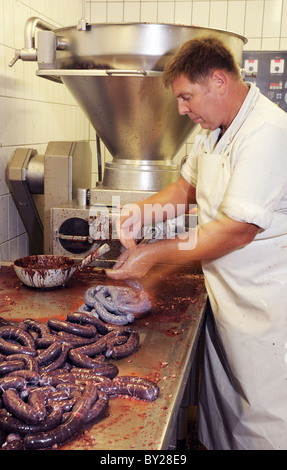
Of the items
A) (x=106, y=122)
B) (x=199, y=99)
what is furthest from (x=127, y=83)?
(x=199, y=99)

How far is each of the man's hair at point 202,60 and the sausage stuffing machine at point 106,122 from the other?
16.8 inches

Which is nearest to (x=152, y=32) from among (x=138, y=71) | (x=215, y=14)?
(x=138, y=71)

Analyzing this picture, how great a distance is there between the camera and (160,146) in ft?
8.04

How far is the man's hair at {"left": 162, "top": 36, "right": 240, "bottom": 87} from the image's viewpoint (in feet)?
5.37

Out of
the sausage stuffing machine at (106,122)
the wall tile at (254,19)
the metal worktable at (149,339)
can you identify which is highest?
the wall tile at (254,19)

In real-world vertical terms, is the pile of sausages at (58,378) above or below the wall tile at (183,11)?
below

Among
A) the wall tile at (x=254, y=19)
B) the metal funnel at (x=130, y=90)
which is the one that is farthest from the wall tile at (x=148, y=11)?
the metal funnel at (x=130, y=90)

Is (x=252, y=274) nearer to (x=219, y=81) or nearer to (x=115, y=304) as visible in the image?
(x=115, y=304)

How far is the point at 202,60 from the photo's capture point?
1.64 metres

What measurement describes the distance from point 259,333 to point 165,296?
39cm

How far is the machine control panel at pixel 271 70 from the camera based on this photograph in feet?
11.9

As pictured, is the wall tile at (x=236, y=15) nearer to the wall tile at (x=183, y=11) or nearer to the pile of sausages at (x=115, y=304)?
the wall tile at (x=183, y=11)

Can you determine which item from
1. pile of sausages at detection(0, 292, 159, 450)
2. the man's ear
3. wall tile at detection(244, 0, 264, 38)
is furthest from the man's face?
wall tile at detection(244, 0, 264, 38)

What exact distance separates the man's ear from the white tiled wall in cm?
129
